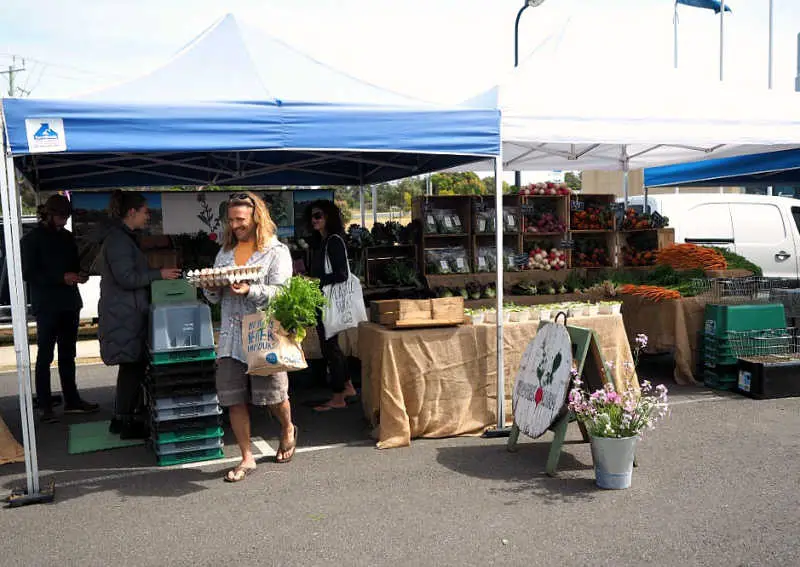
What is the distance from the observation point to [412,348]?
5.68 metres

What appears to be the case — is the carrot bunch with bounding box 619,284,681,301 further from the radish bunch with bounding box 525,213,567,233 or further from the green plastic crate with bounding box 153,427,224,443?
the green plastic crate with bounding box 153,427,224,443

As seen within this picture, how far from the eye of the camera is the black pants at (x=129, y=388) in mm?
5766

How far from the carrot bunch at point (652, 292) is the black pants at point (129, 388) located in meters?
5.03

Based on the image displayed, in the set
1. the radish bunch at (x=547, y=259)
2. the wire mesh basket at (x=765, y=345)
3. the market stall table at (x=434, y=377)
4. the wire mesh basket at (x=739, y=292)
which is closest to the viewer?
the market stall table at (x=434, y=377)

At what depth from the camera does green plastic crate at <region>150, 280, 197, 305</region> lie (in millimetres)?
5652

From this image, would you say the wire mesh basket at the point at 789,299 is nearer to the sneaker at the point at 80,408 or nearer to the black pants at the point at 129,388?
the black pants at the point at 129,388

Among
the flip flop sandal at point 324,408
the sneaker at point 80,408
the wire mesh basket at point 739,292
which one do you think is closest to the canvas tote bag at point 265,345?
the flip flop sandal at point 324,408

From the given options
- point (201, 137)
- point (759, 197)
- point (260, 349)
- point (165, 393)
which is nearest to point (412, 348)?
point (260, 349)

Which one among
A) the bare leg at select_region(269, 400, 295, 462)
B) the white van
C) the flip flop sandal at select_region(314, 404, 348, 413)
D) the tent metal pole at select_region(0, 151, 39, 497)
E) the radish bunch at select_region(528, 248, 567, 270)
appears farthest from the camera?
the white van

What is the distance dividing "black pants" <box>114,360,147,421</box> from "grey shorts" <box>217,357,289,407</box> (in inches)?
49.2

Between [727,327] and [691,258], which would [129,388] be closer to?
[727,327]

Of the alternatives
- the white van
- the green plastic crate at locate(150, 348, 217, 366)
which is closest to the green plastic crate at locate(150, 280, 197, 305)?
the green plastic crate at locate(150, 348, 217, 366)

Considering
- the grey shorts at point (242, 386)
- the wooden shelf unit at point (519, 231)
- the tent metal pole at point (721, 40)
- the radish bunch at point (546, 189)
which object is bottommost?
the grey shorts at point (242, 386)

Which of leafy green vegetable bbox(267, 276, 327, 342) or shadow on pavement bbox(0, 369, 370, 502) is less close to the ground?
leafy green vegetable bbox(267, 276, 327, 342)
